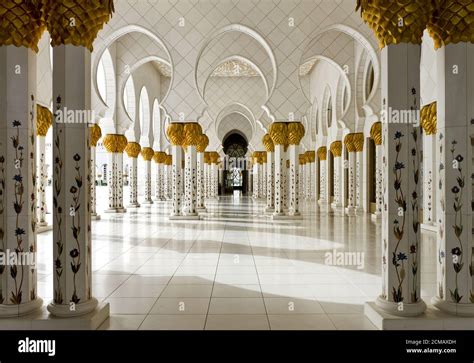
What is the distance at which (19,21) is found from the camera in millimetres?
2893

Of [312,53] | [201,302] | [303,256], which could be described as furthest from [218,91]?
[201,302]

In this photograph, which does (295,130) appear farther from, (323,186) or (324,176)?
(323,186)

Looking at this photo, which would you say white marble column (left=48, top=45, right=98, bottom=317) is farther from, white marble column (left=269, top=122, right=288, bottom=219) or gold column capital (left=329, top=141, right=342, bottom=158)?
gold column capital (left=329, top=141, right=342, bottom=158)

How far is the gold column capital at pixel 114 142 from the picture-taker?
39.7 ft

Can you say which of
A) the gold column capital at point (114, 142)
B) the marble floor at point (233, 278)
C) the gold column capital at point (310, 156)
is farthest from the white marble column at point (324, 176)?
the marble floor at point (233, 278)

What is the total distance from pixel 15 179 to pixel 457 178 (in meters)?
3.07

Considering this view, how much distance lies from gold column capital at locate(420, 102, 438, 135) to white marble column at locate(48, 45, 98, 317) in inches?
275

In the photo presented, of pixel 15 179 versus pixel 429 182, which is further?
pixel 429 182

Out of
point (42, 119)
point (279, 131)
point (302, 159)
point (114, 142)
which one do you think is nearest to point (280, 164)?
point (279, 131)

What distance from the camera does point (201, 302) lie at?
11.7 feet

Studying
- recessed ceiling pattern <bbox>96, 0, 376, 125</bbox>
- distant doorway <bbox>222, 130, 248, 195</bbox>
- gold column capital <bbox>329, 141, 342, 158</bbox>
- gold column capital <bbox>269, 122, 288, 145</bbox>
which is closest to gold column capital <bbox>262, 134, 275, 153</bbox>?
gold column capital <bbox>329, 141, 342, 158</bbox>
